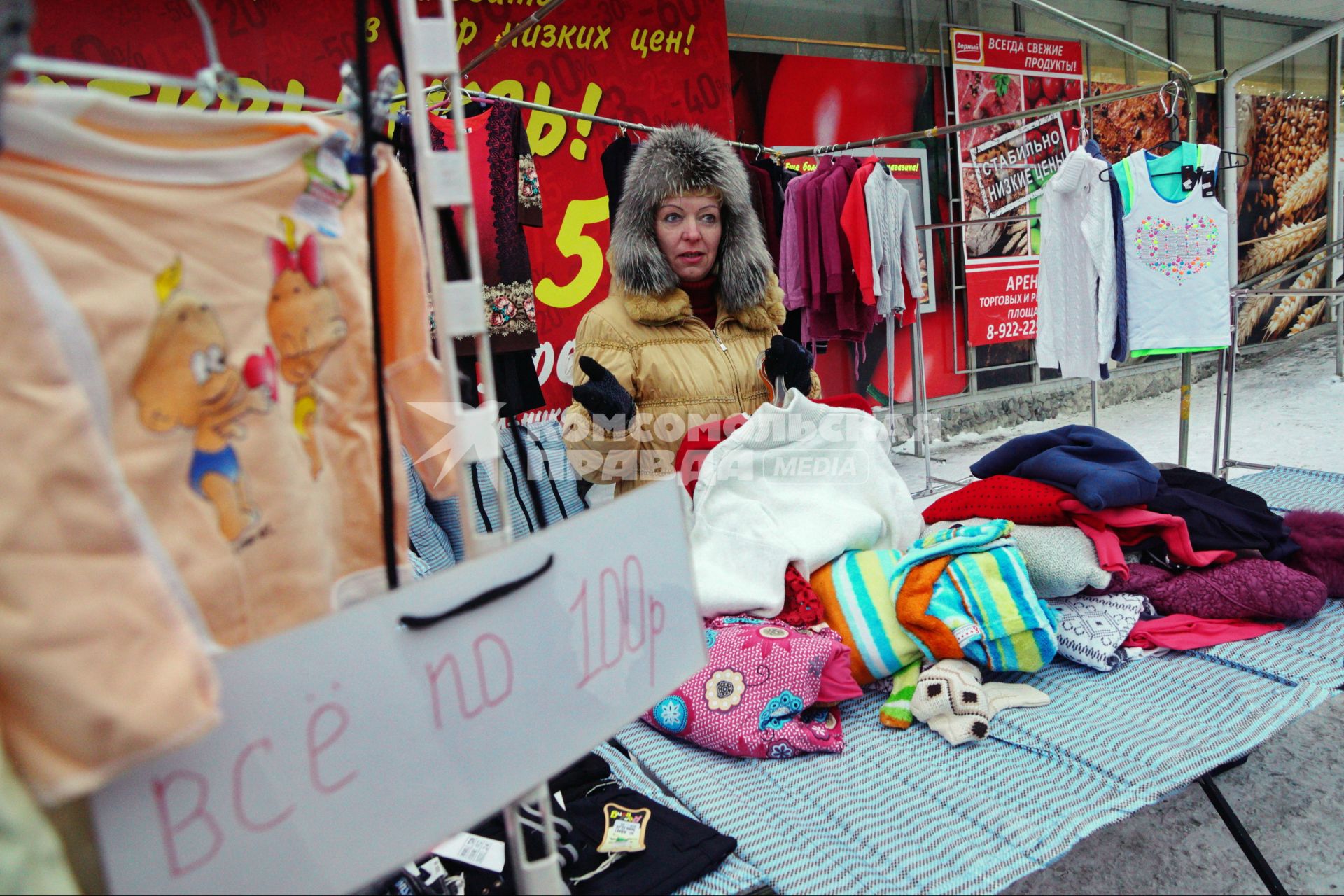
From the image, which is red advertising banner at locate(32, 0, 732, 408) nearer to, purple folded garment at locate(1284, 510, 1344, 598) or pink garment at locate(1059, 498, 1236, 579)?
pink garment at locate(1059, 498, 1236, 579)

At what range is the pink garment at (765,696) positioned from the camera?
149cm

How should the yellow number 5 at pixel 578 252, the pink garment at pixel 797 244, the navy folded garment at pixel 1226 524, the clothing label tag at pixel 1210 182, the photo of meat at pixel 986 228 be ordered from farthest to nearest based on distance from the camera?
the photo of meat at pixel 986 228, the yellow number 5 at pixel 578 252, the pink garment at pixel 797 244, the clothing label tag at pixel 1210 182, the navy folded garment at pixel 1226 524

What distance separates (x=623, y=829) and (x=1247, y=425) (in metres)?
5.78

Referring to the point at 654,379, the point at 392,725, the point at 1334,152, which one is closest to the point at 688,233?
the point at 654,379

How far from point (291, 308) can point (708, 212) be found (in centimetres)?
161

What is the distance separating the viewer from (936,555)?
169cm

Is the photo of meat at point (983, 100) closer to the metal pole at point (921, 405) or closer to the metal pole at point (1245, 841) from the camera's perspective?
the metal pole at point (921, 405)

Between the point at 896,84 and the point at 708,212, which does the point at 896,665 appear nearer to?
the point at 708,212

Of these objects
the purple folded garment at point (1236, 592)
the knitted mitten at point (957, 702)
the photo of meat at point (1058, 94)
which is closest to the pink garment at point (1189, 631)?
the purple folded garment at point (1236, 592)

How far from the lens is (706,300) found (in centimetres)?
230

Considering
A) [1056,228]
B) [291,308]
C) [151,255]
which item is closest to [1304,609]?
[1056,228]

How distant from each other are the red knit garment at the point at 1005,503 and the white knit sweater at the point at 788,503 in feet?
0.56

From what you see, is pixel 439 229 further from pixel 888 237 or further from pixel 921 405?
pixel 921 405

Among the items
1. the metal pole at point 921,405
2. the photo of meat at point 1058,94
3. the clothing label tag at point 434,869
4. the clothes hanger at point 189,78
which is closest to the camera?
the clothes hanger at point 189,78
